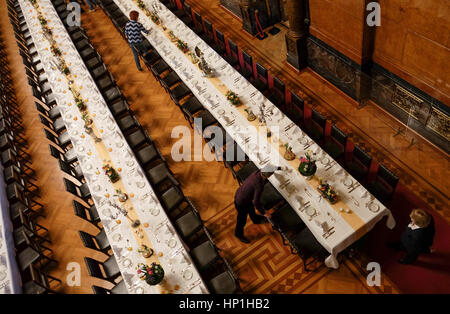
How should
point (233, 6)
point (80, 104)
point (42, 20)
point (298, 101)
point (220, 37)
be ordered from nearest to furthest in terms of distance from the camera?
point (298, 101), point (80, 104), point (220, 37), point (233, 6), point (42, 20)

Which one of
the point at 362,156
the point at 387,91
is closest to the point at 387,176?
the point at 362,156

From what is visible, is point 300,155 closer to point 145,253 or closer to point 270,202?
point 270,202

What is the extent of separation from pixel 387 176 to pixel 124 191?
4.13m

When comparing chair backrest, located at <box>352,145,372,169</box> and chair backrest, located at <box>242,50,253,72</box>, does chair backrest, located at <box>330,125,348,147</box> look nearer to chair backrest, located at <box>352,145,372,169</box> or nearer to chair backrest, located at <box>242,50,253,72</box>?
chair backrest, located at <box>352,145,372,169</box>

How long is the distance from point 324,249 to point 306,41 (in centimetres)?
478

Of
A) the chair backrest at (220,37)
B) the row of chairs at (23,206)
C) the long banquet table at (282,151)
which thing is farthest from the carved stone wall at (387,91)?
the row of chairs at (23,206)

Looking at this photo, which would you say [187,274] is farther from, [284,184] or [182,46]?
[182,46]

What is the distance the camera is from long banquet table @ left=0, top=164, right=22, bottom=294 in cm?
554

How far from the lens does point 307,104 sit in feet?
24.4

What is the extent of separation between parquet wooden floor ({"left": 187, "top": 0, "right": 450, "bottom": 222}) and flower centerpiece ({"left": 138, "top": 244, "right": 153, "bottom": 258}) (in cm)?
425

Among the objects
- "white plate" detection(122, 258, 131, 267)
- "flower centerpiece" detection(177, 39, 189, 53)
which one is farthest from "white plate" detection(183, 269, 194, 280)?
"flower centerpiece" detection(177, 39, 189, 53)

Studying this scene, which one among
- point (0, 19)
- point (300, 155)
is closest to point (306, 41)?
point (300, 155)

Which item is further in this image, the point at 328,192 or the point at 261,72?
the point at 261,72

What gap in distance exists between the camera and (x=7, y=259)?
19.2 feet
